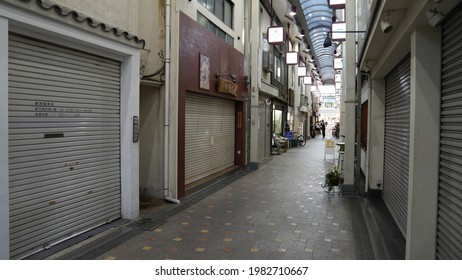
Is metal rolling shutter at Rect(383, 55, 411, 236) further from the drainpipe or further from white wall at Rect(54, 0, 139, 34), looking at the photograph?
white wall at Rect(54, 0, 139, 34)

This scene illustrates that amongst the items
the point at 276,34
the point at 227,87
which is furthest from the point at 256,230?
the point at 276,34

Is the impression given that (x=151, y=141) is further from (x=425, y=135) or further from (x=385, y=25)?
(x=425, y=135)

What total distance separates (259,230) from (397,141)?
3.22m

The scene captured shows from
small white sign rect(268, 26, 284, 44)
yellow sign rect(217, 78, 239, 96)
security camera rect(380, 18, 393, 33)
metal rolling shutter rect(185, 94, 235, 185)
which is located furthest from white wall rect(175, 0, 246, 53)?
security camera rect(380, 18, 393, 33)

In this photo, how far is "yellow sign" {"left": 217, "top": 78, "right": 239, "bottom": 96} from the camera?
33.2 feet

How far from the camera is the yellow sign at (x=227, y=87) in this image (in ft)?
33.2

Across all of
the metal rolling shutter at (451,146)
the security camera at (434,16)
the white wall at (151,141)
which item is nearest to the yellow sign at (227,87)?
the white wall at (151,141)

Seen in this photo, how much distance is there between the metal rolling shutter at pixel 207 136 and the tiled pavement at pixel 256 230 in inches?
42.3

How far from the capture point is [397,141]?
6504 mm

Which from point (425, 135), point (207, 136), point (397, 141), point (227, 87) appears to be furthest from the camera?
point (227, 87)

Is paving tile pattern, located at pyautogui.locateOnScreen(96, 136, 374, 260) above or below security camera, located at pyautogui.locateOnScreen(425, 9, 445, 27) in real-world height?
below

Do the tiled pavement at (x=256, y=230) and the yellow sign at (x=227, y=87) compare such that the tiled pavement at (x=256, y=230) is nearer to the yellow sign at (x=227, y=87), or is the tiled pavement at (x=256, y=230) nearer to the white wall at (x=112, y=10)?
the yellow sign at (x=227, y=87)

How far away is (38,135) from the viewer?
4578 mm

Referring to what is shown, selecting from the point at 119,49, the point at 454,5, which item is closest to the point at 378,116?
the point at 454,5
